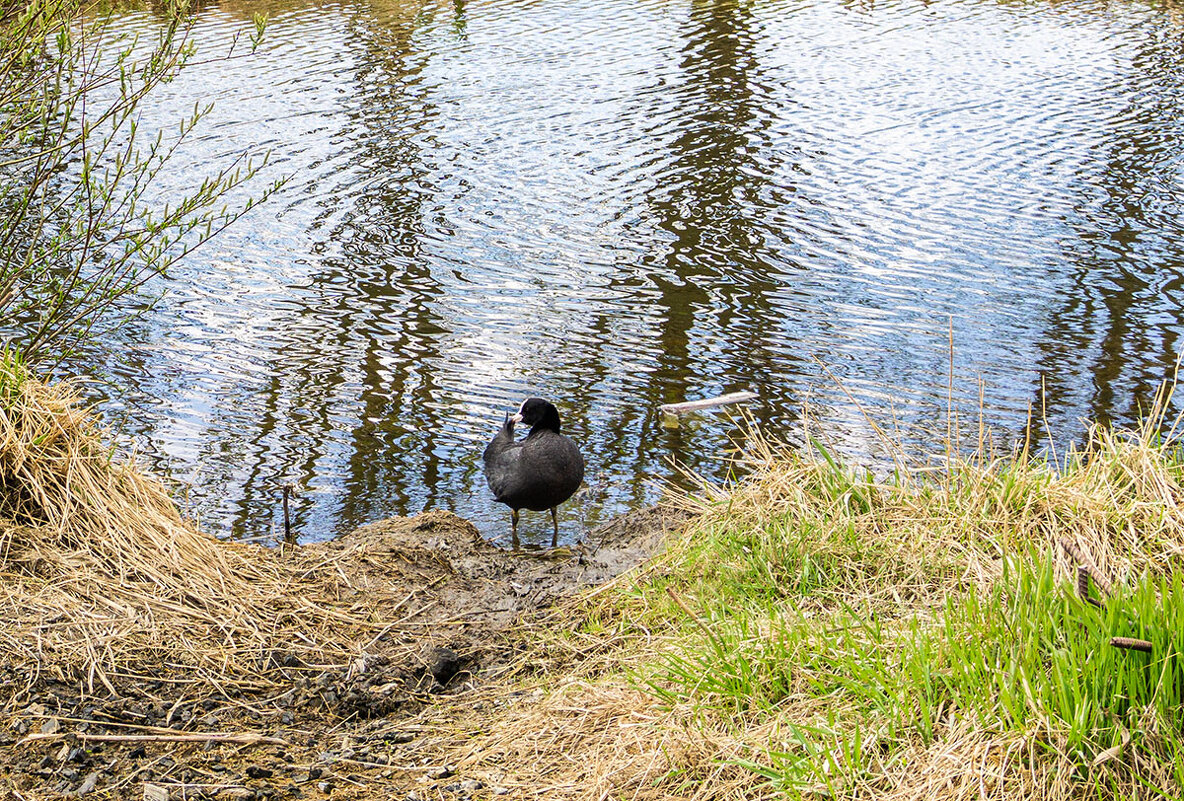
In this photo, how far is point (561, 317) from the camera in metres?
9.87

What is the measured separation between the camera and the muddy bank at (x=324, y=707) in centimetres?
357

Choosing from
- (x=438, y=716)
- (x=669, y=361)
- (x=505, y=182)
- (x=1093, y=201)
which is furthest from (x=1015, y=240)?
(x=438, y=716)

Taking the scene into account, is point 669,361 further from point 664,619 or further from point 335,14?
point 335,14

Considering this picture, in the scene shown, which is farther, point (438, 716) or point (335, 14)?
point (335, 14)

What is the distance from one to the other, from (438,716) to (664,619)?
95 centimetres

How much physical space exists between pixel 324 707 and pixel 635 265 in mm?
7376

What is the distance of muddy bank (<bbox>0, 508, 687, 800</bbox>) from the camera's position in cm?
357

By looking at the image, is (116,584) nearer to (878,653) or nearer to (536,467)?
(536,467)

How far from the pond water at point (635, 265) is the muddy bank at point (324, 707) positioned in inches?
62.4

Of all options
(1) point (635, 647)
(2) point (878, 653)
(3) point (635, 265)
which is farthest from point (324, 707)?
(3) point (635, 265)

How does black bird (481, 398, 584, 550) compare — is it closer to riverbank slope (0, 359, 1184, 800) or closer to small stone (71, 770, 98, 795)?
riverbank slope (0, 359, 1184, 800)

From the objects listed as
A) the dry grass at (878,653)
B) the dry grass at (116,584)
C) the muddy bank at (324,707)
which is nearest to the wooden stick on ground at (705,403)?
the muddy bank at (324,707)

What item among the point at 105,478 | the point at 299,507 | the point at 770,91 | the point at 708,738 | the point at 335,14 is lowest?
the point at 299,507

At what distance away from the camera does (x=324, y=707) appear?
4.21 meters
